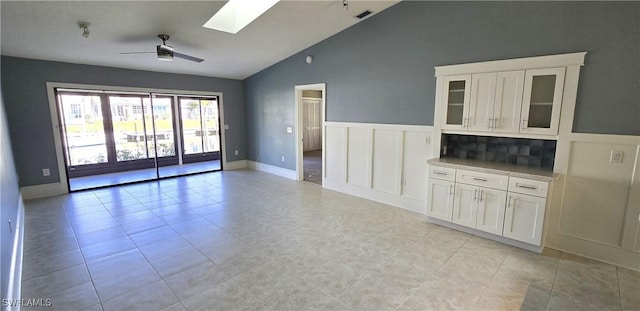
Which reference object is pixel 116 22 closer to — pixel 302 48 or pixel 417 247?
pixel 302 48

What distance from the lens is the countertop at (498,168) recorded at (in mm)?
2918

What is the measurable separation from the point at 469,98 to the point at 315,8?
239cm

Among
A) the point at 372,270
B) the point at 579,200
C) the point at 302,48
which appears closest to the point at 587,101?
the point at 579,200

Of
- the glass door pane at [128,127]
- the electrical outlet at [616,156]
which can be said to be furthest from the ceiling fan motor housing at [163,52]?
the electrical outlet at [616,156]

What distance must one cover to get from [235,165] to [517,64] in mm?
6424

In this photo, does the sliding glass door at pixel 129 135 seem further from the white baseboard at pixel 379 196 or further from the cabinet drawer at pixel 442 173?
the cabinet drawer at pixel 442 173

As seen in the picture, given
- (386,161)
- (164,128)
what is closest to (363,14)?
(386,161)

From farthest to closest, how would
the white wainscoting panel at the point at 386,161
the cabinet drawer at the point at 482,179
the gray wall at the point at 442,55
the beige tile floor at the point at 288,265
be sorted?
the white wainscoting panel at the point at 386,161 < the cabinet drawer at the point at 482,179 < the gray wall at the point at 442,55 < the beige tile floor at the point at 288,265

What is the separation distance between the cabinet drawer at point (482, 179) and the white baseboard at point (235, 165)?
5.68m

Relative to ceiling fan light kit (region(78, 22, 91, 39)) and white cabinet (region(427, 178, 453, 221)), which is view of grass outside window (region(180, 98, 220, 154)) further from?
white cabinet (region(427, 178, 453, 221))

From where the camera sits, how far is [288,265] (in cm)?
274

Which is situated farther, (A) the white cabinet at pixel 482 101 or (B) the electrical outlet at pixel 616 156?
(A) the white cabinet at pixel 482 101

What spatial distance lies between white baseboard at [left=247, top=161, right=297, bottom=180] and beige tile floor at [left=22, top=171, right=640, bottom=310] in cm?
217

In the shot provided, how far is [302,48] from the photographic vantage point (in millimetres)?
5500
